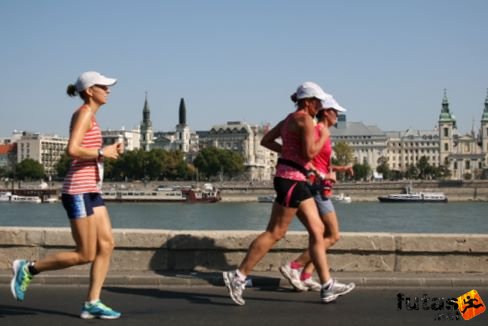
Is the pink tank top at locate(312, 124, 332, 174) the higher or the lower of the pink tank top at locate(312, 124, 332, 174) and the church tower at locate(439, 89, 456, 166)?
the lower

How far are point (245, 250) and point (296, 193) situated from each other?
1801 mm

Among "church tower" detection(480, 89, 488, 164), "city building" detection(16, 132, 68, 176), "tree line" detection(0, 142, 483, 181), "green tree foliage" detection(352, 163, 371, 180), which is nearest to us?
"tree line" detection(0, 142, 483, 181)

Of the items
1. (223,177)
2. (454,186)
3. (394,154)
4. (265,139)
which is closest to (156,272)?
(265,139)

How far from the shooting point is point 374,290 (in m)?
7.09

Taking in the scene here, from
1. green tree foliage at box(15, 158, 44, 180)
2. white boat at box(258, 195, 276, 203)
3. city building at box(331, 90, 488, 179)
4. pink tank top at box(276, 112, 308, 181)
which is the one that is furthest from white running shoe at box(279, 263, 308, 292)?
city building at box(331, 90, 488, 179)

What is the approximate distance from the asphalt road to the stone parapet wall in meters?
0.67

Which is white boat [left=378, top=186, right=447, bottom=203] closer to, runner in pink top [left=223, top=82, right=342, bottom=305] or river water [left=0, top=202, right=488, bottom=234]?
river water [left=0, top=202, right=488, bottom=234]

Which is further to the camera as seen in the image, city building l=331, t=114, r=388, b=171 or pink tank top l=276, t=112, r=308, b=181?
city building l=331, t=114, r=388, b=171

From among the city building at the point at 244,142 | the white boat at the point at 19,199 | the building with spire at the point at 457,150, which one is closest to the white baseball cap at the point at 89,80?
the white boat at the point at 19,199

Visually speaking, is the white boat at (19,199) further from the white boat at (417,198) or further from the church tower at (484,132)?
the church tower at (484,132)

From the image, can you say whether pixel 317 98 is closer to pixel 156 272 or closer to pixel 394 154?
pixel 156 272

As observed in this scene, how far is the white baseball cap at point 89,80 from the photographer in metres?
5.78

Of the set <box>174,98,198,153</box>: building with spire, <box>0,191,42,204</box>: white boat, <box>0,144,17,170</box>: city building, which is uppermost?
<box>174,98,198,153</box>: building with spire

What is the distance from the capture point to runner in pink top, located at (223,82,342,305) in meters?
6.22
